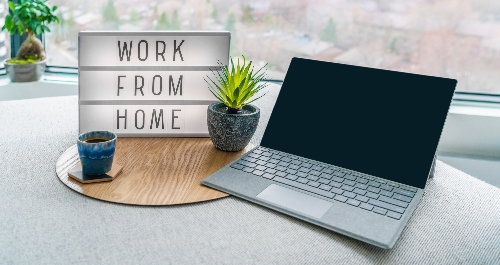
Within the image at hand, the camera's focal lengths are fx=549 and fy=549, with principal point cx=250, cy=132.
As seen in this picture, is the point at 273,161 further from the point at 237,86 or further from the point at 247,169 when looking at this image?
the point at 237,86

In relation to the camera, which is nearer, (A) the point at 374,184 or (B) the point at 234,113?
(A) the point at 374,184

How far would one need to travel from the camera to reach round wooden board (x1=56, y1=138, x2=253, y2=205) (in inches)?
39.3

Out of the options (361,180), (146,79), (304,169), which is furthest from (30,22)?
(361,180)

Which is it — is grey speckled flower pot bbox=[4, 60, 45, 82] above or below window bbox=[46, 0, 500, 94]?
below

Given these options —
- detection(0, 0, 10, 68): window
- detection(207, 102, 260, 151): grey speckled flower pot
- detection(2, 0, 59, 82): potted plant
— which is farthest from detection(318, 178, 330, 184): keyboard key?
detection(0, 0, 10, 68): window

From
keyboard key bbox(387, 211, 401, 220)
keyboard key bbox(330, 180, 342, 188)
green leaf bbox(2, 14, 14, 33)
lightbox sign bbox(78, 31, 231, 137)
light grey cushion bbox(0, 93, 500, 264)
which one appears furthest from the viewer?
green leaf bbox(2, 14, 14, 33)

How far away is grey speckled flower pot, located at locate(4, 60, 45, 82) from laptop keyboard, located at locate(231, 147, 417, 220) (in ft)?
4.41

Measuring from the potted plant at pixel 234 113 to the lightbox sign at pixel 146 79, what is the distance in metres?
0.08

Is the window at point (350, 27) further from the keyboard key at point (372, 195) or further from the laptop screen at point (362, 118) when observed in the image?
the keyboard key at point (372, 195)

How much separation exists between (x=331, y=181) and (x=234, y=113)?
0.27 m

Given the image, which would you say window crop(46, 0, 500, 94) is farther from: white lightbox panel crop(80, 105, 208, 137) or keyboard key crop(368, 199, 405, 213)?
keyboard key crop(368, 199, 405, 213)

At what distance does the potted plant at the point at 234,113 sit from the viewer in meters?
1.17

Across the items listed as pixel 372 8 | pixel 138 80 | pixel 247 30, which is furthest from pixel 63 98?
pixel 372 8

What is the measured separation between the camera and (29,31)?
2164 millimetres
